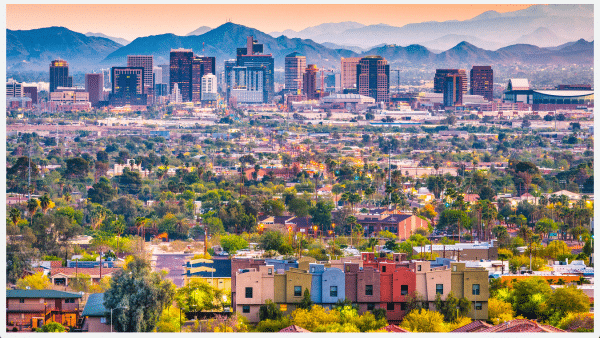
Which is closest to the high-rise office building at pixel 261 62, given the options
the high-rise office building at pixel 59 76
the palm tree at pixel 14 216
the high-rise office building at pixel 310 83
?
the high-rise office building at pixel 310 83

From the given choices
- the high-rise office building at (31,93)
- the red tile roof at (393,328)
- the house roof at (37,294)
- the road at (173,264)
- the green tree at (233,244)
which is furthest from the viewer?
the high-rise office building at (31,93)

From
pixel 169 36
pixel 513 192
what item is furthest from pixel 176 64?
pixel 513 192

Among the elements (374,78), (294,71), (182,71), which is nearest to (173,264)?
(374,78)

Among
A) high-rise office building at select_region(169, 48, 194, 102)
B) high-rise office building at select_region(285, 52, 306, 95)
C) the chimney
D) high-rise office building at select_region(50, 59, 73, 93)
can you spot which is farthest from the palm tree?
the chimney

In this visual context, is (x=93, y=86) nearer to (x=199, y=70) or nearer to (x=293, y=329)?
(x=199, y=70)

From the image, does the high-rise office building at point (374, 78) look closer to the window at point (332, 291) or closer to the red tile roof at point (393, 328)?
the window at point (332, 291)

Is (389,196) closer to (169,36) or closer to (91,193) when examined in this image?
(91,193)

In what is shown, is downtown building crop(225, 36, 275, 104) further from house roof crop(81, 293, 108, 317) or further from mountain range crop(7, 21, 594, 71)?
house roof crop(81, 293, 108, 317)
